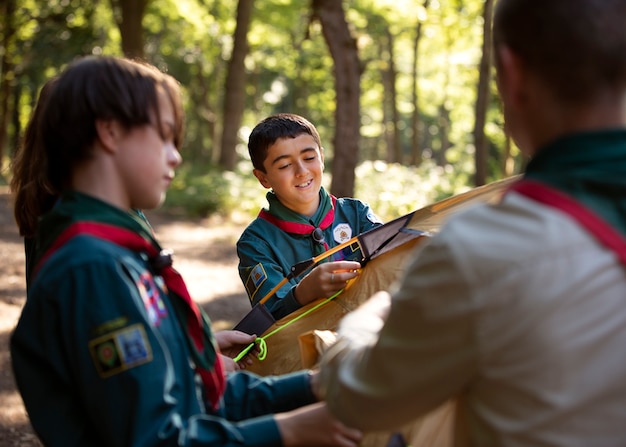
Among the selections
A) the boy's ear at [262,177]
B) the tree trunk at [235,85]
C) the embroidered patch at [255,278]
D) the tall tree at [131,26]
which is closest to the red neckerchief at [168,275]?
the embroidered patch at [255,278]

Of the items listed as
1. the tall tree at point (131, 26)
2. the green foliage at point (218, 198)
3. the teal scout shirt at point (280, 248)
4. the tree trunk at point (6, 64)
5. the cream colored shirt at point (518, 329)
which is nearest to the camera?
the cream colored shirt at point (518, 329)

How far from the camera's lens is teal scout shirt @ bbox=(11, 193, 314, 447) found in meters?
1.64

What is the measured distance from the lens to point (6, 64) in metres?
22.0

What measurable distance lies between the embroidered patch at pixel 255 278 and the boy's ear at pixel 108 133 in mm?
1512

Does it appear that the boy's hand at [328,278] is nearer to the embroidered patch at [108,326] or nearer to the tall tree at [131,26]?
the embroidered patch at [108,326]

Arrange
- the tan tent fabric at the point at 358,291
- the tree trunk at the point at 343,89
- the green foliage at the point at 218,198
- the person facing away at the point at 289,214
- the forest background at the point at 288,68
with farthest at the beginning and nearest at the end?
the green foliage at the point at 218,198
the forest background at the point at 288,68
the tree trunk at the point at 343,89
the person facing away at the point at 289,214
the tan tent fabric at the point at 358,291

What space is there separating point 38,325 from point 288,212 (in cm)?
183

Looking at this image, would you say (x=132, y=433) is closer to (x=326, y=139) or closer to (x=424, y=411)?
(x=424, y=411)

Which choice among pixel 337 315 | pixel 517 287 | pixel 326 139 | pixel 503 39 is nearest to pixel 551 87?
pixel 503 39

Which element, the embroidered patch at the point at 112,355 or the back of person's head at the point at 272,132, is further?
the back of person's head at the point at 272,132

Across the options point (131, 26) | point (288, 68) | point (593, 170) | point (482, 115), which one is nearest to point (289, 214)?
point (593, 170)

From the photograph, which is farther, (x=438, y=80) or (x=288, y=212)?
(x=438, y=80)

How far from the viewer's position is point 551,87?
1.37 metres

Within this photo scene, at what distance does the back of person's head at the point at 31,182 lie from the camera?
218 cm
